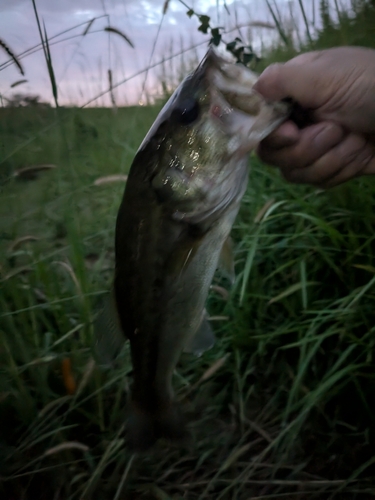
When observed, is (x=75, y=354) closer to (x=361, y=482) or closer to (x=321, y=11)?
(x=361, y=482)

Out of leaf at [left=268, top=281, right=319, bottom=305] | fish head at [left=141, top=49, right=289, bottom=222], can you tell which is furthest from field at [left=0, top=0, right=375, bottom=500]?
fish head at [left=141, top=49, right=289, bottom=222]

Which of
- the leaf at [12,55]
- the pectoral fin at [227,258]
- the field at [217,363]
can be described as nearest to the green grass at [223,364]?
the field at [217,363]

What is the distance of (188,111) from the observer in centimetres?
69

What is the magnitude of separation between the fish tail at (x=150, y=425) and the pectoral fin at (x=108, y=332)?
0.52 ft

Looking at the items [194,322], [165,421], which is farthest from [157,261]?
[165,421]

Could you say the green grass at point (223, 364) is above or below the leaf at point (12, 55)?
below

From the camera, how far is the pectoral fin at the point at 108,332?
2.69 ft

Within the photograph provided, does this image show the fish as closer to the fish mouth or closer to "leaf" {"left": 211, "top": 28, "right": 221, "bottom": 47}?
the fish mouth

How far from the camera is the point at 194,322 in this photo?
815mm

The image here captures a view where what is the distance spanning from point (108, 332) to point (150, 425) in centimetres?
25

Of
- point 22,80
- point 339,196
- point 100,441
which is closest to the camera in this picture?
point 100,441

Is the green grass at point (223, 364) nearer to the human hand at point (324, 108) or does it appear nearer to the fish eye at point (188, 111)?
the human hand at point (324, 108)

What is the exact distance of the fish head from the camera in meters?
0.69

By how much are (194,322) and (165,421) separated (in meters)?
0.26
